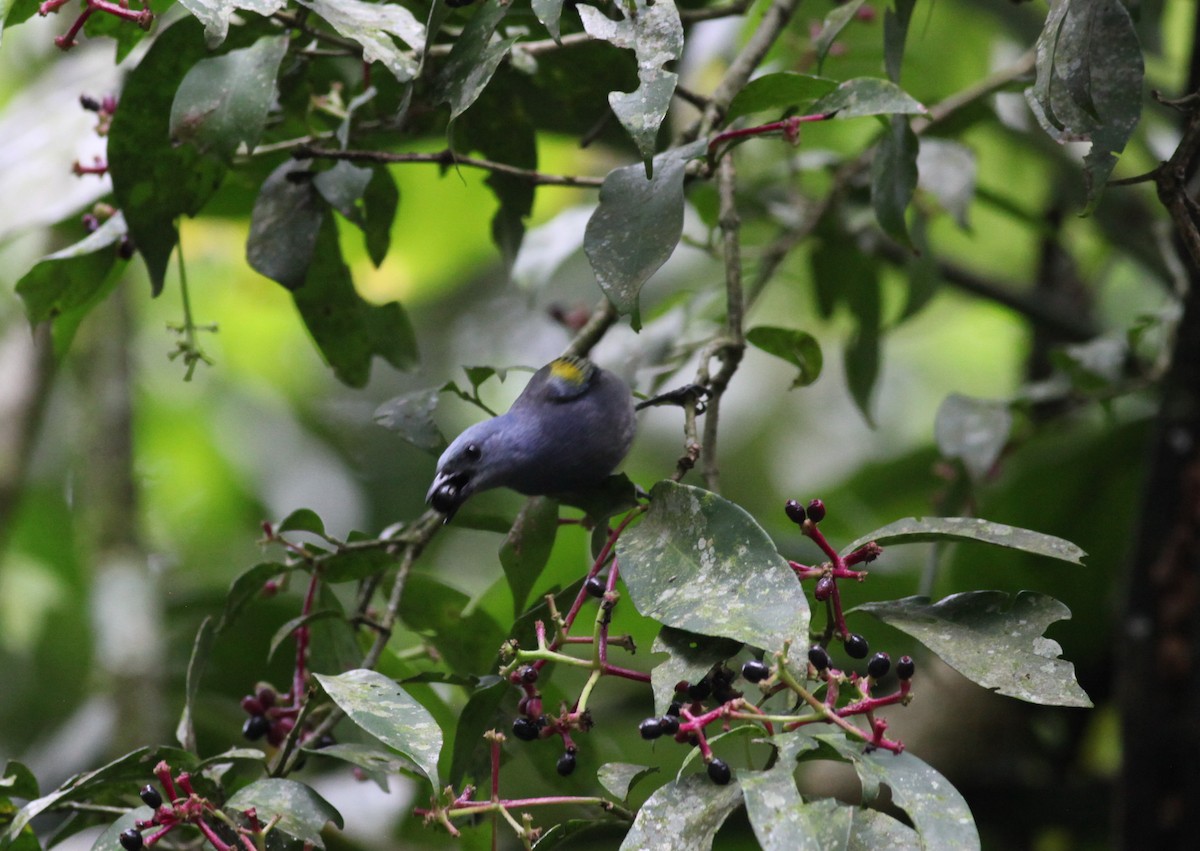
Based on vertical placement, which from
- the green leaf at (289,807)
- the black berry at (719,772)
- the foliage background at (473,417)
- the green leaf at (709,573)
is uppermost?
the green leaf at (709,573)

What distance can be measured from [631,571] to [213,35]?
69 cm

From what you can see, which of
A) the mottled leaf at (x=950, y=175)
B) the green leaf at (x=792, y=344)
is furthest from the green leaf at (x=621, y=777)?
the mottled leaf at (x=950, y=175)

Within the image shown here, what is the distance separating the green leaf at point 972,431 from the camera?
2.12 metres

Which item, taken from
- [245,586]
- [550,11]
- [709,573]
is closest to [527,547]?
[245,586]

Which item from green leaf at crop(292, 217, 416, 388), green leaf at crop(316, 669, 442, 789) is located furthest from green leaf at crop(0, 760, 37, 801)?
green leaf at crop(292, 217, 416, 388)

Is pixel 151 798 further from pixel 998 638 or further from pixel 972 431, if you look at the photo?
pixel 972 431

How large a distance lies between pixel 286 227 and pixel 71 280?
33cm

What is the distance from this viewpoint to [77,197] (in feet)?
7.03

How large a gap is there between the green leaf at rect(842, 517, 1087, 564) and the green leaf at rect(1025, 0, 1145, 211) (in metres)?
0.34

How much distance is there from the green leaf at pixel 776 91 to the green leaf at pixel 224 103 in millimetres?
559

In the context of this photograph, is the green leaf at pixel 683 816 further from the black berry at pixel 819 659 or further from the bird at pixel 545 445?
the bird at pixel 545 445

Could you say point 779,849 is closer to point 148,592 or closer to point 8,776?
point 8,776

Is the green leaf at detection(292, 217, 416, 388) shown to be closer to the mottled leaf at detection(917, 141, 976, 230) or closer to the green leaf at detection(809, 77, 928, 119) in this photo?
the green leaf at detection(809, 77, 928, 119)

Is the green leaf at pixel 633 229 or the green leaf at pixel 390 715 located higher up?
the green leaf at pixel 633 229
